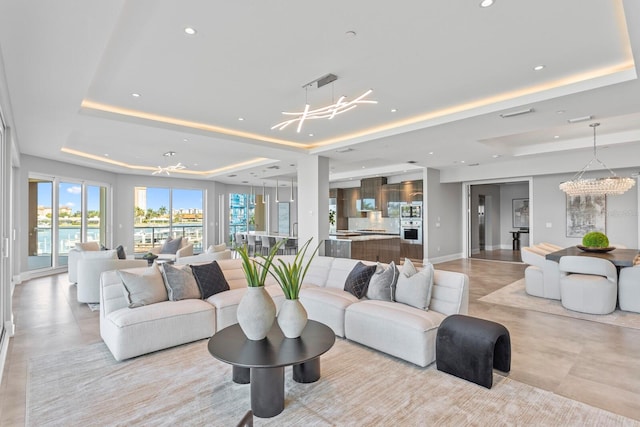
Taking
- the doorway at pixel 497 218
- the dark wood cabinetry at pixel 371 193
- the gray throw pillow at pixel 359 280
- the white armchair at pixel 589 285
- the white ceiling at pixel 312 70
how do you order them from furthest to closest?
the doorway at pixel 497 218
the dark wood cabinetry at pixel 371 193
the white armchair at pixel 589 285
the gray throw pillow at pixel 359 280
the white ceiling at pixel 312 70

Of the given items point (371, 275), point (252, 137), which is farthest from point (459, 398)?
point (252, 137)

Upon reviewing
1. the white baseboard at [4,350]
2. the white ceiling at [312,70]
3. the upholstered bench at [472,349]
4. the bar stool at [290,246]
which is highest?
the white ceiling at [312,70]

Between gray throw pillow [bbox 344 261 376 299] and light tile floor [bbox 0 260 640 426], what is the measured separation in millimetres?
1586

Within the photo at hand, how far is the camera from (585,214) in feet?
26.5

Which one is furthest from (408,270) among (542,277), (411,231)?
(411,231)

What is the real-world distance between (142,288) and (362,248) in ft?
16.0

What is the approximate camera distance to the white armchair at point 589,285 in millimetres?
4645

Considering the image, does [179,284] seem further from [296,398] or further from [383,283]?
[383,283]

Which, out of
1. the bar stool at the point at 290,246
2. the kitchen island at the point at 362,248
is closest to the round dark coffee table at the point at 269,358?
the kitchen island at the point at 362,248

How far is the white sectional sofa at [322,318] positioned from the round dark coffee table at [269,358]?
30.2 inches

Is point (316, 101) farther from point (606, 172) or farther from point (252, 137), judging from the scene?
point (606, 172)

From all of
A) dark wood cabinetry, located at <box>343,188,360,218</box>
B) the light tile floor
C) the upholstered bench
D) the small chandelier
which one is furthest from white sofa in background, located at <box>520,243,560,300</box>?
dark wood cabinetry, located at <box>343,188,360,218</box>

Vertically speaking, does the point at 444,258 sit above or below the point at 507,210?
below

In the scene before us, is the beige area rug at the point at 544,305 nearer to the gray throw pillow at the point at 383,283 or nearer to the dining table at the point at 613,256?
the dining table at the point at 613,256
